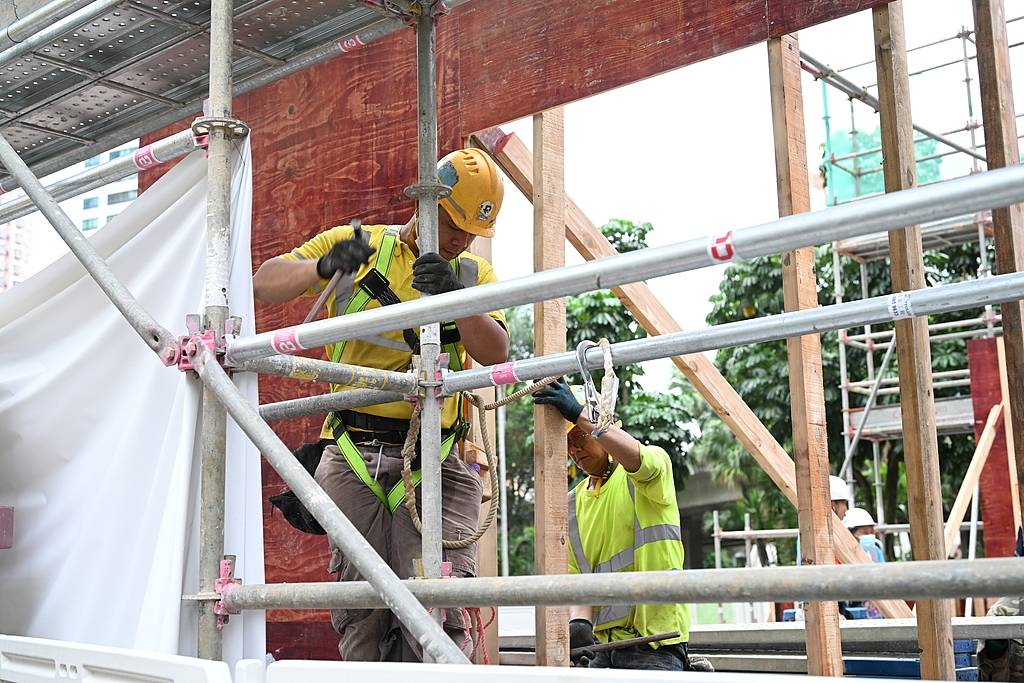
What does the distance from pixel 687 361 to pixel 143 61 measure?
8.58 feet

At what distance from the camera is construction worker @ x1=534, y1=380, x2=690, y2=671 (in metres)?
4.40

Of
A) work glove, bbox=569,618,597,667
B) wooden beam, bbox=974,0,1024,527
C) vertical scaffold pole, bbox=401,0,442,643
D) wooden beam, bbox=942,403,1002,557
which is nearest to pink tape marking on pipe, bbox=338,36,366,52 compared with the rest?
vertical scaffold pole, bbox=401,0,442,643

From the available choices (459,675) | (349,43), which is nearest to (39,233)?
(349,43)

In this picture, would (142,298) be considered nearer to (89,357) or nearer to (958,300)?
(89,357)

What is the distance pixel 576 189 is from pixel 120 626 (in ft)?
104

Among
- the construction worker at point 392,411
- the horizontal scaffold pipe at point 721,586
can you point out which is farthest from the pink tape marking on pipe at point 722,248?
the construction worker at point 392,411

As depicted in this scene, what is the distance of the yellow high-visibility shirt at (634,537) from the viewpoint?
452cm

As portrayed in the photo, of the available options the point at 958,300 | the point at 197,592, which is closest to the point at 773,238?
the point at 958,300

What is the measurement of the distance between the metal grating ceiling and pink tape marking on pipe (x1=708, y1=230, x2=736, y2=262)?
199cm

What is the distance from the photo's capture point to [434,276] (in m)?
3.20

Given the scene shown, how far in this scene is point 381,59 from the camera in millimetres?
5445

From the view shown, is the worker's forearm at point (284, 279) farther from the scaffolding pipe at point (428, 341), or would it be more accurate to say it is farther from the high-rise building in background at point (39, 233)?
the high-rise building in background at point (39, 233)

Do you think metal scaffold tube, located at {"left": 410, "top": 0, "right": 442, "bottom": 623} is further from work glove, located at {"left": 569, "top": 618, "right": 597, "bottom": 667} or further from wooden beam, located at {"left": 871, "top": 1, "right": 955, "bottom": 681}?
work glove, located at {"left": 569, "top": 618, "right": 597, "bottom": 667}

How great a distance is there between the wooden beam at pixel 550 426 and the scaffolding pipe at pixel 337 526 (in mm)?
1890
